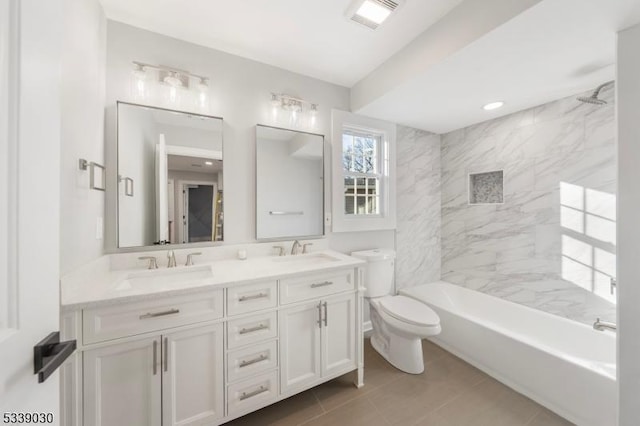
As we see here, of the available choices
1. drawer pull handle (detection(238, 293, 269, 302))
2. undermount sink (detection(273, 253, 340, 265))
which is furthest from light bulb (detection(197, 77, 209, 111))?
drawer pull handle (detection(238, 293, 269, 302))

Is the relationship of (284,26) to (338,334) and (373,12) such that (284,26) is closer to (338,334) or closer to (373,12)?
(373,12)

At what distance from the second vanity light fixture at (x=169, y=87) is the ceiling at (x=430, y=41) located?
0.29 m

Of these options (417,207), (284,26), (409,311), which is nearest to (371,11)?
(284,26)

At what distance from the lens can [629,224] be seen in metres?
1.14

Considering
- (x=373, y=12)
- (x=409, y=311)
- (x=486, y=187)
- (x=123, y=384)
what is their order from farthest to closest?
1. (x=486, y=187)
2. (x=409, y=311)
3. (x=373, y=12)
4. (x=123, y=384)

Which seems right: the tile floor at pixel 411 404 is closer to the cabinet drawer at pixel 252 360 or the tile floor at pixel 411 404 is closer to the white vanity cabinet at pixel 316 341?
the white vanity cabinet at pixel 316 341

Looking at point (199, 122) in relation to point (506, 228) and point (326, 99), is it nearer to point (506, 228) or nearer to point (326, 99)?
point (326, 99)

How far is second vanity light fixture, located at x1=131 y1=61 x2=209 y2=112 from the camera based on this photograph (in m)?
1.57

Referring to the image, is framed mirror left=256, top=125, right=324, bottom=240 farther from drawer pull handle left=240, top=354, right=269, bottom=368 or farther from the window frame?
drawer pull handle left=240, top=354, right=269, bottom=368

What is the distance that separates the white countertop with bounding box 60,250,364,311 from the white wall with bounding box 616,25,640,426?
1338 millimetres

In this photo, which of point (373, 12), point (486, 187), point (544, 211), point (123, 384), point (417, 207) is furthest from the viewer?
point (417, 207)

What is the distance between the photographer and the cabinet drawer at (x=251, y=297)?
1.33 metres

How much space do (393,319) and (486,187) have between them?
1.85 metres

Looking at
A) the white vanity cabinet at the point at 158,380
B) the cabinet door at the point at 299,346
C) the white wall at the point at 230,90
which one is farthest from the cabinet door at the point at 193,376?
the white wall at the point at 230,90
